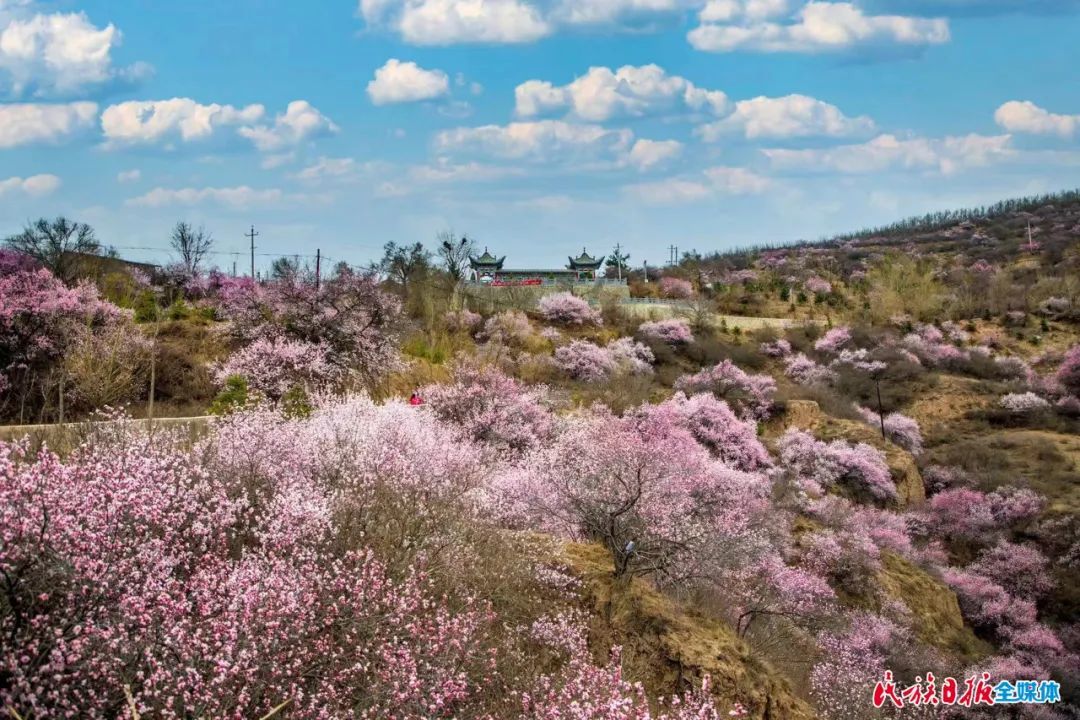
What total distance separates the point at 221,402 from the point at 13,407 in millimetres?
6453

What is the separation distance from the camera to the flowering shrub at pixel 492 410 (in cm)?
2042

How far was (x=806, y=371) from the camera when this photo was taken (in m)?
40.8

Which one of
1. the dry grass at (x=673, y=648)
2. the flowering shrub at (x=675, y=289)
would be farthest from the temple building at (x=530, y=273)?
the dry grass at (x=673, y=648)

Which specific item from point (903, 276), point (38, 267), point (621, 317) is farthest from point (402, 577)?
point (903, 276)

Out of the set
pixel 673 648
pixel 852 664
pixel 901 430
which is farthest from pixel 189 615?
pixel 901 430

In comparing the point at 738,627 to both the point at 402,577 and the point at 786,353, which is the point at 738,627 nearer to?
the point at 402,577

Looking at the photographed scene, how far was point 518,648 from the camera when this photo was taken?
875 cm

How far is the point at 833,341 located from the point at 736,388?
50.2 ft

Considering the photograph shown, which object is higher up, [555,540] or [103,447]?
[103,447]

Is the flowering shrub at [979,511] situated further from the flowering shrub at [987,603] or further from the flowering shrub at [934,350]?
the flowering shrub at [934,350]

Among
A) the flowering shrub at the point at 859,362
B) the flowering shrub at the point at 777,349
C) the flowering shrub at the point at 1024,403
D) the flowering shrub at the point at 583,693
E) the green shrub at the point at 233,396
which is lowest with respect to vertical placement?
the flowering shrub at the point at 1024,403

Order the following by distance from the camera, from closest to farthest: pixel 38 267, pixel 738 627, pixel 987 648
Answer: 1. pixel 738 627
2. pixel 987 648
3. pixel 38 267

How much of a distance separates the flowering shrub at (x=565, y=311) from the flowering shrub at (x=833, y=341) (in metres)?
10.4

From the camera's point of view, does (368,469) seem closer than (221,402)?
Yes
